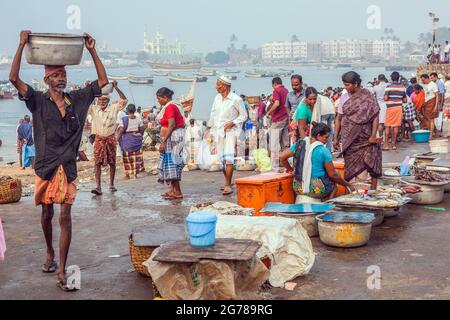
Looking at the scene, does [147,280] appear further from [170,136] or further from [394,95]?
[394,95]

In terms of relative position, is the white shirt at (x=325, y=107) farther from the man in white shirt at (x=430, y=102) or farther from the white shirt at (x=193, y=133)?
the man in white shirt at (x=430, y=102)

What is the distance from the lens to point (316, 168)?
7434 millimetres

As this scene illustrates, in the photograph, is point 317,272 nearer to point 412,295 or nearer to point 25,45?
point 412,295

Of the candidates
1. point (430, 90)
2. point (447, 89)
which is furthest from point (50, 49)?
point (447, 89)

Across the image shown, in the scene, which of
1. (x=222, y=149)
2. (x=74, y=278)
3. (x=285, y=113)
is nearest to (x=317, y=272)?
(x=74, y=278)

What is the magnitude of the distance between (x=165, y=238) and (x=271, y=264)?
3.15 feet

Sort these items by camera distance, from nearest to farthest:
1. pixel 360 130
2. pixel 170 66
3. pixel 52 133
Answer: pixel 52 133 → pixel 360 130 → pixel 170 66

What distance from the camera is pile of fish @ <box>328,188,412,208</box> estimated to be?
22.8ft

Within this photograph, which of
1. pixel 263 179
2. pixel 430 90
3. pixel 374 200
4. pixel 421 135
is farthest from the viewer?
pixel 430 90

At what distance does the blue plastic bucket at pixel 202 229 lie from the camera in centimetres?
488

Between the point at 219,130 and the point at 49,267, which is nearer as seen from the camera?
the point at 49,267

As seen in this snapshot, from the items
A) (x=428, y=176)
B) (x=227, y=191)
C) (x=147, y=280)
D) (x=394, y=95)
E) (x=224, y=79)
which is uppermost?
(x=224, y=79)

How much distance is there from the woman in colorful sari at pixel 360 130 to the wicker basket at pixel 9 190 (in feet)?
16.1

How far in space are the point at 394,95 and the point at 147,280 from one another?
30.3 feet
